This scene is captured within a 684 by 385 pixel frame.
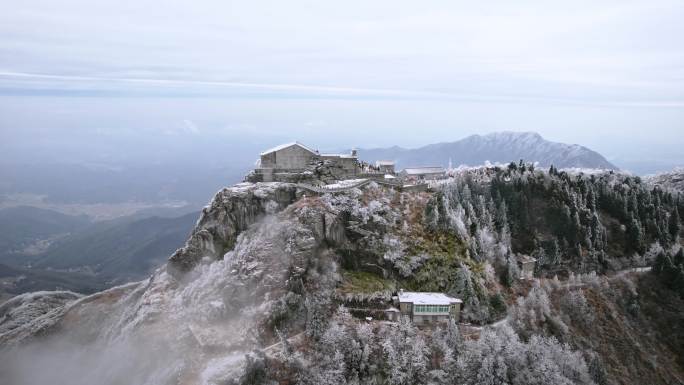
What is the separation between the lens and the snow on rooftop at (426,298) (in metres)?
62.8

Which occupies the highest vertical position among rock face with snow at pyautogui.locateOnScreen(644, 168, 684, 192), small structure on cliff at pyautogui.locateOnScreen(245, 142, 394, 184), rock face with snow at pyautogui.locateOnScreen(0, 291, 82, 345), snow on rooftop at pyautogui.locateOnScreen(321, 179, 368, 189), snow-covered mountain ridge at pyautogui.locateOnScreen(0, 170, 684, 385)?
small structure on cliff at pyautogui.locateOnScreen(245, 142, 394, 184)

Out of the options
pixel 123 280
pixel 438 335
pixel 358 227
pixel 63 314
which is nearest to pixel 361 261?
pixel 358 227

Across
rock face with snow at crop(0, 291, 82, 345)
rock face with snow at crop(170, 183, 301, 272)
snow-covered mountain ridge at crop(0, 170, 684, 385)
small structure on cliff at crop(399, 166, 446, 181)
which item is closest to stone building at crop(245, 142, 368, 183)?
snow-covered mountain ridge at crop(0, 170, 684, 385)

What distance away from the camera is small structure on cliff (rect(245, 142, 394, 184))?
78312 mm

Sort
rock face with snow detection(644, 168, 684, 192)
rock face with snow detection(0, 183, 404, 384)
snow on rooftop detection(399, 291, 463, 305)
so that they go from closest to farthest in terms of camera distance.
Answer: rock face with snow detection(0, 183, 404, 384) < snow on rooftop detection(399, 291, 463, 305) < rock face with snow detection(644, 168, 684, 192)

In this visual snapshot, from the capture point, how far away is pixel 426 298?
6412 centimetres

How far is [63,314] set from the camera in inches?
3019

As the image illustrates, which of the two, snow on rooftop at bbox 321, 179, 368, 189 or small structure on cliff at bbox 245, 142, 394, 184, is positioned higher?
small structure on cliff at bbox 245, 142, 394, 184

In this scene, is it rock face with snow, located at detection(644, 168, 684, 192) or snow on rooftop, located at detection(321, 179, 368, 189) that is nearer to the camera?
snow on rooftop, located at detection(321, 179, 368, 189)

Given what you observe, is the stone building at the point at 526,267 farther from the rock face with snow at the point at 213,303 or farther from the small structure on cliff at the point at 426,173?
the small structure on cliff at the point at 426,173

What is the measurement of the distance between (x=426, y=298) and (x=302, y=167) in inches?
1205

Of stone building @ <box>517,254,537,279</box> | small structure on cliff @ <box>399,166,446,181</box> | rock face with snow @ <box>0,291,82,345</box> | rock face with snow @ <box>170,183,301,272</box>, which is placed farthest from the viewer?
small structure on cliff @ <box>399,166,446,181</box>

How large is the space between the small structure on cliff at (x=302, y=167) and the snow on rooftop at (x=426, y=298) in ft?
76.1

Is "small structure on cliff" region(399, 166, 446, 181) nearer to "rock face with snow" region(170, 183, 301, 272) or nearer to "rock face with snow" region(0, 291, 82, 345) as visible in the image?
"rock face with snow" region(170, 183, 301, 272)
